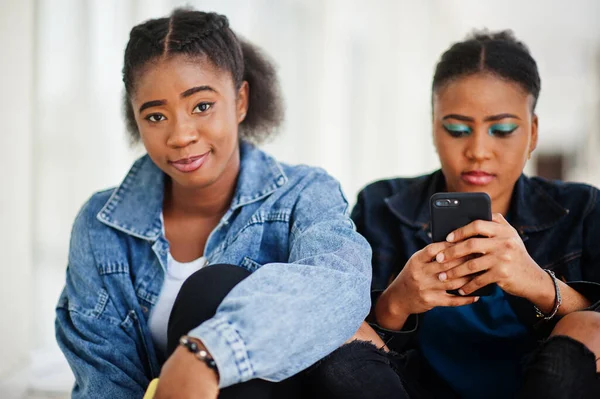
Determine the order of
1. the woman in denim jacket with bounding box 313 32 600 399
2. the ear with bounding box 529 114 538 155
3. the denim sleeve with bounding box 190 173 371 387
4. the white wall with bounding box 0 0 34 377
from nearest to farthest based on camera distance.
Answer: the denim sleeve with bounding box 190 173 371 387 < the woman in denim jacket with bounding box 313 32 600 399 < the ear with bounding box 529 114 538 155 < the white wall with bounding box 0 0 34 377

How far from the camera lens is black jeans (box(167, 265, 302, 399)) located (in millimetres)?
1096

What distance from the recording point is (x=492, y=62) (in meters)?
1.46

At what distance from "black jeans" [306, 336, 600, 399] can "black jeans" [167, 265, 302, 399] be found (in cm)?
7

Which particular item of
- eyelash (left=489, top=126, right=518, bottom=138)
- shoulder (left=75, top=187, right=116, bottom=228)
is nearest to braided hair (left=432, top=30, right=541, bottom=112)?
eyelash (left=489, top=126, right=518, bottom=138)

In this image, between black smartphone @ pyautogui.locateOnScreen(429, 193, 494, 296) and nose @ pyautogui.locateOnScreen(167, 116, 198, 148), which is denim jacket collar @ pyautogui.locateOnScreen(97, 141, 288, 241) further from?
black smartphone @ pyautogui.locateOnScreen(429, 193, 494, 296)

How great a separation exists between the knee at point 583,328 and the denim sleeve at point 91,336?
81cm

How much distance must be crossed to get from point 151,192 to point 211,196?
5.7 inches

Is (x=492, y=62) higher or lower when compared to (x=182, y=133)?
higher

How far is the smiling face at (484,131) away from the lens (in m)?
1.42

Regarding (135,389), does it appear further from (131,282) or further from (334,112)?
(334,112)

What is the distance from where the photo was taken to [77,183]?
8.73 feet

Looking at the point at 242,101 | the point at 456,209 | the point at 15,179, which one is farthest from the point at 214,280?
the point at 15,179

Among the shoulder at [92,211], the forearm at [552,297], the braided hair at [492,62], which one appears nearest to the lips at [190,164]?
the shoulder at [92,211]

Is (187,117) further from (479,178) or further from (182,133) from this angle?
(479,178)
